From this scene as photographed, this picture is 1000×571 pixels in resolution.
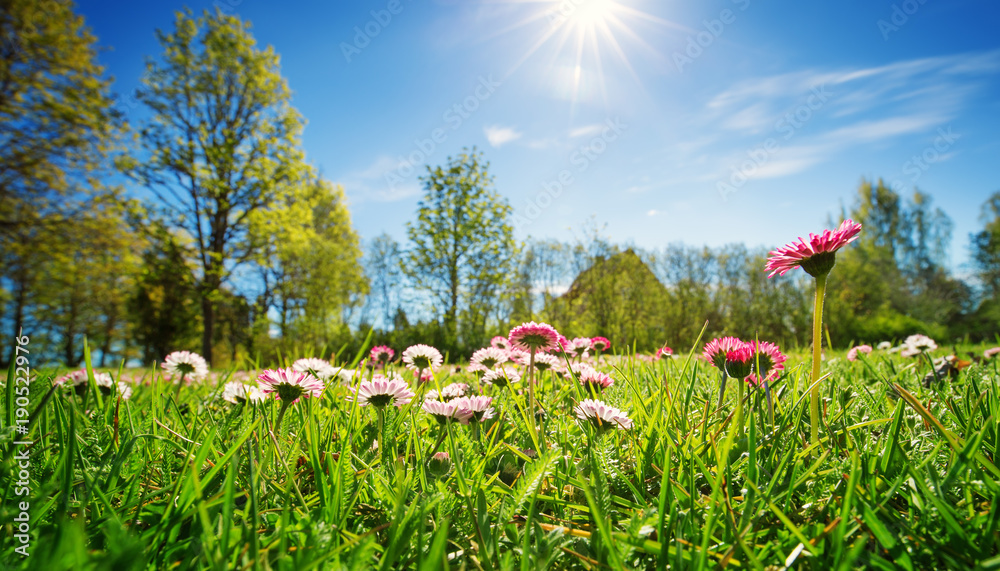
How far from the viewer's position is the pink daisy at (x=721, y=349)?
1.29 meters

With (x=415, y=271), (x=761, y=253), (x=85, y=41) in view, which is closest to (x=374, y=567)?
(x=415, y=271)

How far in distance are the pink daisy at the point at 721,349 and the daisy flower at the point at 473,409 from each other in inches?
29.0

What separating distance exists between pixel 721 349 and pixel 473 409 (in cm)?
82

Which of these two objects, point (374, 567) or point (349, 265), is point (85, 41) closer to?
point (349, 265)

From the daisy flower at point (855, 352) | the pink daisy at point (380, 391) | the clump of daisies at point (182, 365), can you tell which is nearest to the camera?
the pink daisy at point (380, 391)

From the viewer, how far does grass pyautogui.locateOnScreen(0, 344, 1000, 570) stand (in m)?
0.64

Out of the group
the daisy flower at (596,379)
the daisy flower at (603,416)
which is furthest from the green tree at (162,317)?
the daisy flower at (603,416)

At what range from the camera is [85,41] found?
1408 cm

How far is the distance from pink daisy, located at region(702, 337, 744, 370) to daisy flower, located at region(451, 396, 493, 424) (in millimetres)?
738

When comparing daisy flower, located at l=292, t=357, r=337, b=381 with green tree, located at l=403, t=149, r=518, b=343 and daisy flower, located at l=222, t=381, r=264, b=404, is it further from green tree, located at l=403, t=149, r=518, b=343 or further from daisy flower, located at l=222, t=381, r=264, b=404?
green tree, located at l=403, t=149, r=518, b=343

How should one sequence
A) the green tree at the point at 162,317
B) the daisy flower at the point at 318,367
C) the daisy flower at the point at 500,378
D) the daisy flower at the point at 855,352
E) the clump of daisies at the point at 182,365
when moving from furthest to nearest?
the green tree at the point at 162,317
the daisy flower at the point at 855,352
the clump of daisies at the point at 182,365
the daisy flower at the point at 500,378
the daisy flower at the point at 318,367

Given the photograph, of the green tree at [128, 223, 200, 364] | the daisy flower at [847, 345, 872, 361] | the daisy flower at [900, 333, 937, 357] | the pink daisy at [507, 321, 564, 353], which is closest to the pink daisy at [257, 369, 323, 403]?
the pink daisy at [507, 321, 564, 353]

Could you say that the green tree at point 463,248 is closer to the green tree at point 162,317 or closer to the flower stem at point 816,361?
the flower stem at point 816,361

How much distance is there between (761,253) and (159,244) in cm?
2668
